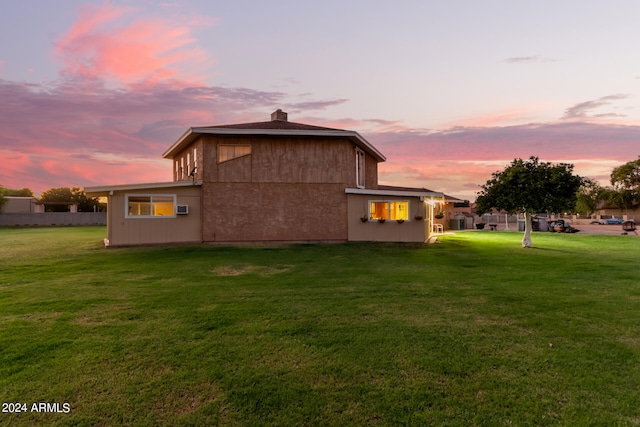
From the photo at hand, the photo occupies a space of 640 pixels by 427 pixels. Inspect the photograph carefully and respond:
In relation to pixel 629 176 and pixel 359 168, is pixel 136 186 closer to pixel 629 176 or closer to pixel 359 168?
pixel 359 168

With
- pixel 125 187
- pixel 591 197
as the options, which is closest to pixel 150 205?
pixel 125 187

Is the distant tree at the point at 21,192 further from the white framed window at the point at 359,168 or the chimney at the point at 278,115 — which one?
the white framed window at the point at 359,168

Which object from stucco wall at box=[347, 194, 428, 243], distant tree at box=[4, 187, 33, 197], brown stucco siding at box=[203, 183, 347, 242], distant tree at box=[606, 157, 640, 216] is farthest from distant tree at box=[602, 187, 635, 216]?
distant tree at box=[4, 187, 33, 197]

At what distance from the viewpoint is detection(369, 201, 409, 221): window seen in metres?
18.9

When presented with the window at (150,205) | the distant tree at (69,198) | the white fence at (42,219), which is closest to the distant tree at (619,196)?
the window at (150,205)

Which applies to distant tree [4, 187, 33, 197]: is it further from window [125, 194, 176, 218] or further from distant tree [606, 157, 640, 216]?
distant tree [606, 157, 640, 216]

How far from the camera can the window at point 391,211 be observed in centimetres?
1891

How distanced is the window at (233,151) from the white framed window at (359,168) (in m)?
6.73

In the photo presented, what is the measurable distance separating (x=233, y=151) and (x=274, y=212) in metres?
4.04

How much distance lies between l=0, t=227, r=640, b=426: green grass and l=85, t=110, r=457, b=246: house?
8938mm

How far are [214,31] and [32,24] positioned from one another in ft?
30.6

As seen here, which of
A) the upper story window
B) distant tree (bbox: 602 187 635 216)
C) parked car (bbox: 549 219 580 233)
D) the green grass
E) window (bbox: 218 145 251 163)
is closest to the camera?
the green grass

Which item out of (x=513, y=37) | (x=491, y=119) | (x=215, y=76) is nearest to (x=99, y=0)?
(x=215, y=76)

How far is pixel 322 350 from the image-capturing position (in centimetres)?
424
